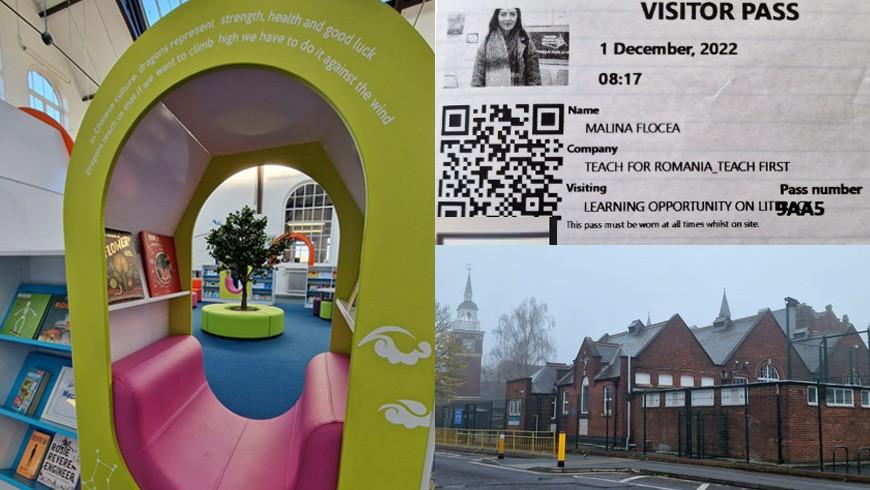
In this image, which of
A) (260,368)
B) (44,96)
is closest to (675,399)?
(260,368)

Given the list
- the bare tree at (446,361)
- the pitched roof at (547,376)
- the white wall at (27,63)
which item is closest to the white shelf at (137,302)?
the bare tree at (446,361)

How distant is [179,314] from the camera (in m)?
2.64

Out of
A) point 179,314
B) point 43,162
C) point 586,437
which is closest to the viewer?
point 586,437

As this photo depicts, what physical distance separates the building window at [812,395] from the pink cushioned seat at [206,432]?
153 centimetres

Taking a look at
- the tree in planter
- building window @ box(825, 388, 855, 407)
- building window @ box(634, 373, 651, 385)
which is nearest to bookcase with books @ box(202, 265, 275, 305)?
the tree in planter

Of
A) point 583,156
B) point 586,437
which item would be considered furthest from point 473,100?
point 586,437

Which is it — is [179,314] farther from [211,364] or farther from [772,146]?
[772,146]

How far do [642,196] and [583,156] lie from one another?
0.74 ft

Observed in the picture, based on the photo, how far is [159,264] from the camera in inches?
93.1

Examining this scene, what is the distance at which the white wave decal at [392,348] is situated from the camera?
1.27 meters

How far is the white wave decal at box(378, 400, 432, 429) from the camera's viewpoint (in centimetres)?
128

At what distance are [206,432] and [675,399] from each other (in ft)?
7.61

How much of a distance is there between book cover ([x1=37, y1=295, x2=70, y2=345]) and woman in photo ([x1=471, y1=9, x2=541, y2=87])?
2.48m

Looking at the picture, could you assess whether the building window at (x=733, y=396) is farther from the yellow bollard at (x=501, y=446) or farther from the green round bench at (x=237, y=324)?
the green round bench at (x=237, y=324)
